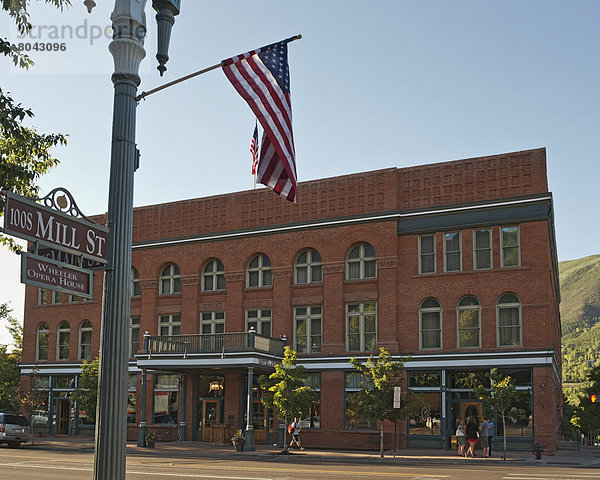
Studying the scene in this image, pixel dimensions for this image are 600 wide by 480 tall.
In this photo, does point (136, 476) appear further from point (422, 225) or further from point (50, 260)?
point (422, 225)

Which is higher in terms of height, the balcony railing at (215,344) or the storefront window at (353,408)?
the balcony railing at (215,344)

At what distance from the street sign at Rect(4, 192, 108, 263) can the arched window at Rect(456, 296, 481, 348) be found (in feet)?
106

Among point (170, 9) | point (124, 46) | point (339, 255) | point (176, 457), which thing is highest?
point (339, 255)

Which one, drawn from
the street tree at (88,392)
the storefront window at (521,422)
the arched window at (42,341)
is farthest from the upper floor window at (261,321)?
the arched window at (42,341)

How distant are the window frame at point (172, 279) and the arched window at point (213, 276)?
1.85m

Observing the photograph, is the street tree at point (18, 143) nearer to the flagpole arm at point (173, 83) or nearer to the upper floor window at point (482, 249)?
the flagpole arm at point (173, 83)

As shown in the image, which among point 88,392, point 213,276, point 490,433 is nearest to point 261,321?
point 213,276

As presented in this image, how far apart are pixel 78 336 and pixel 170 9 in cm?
4552

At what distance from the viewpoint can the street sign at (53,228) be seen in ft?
19.7

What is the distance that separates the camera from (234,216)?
44.8m

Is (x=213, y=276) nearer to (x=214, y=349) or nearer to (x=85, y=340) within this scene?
(x=214, y=349)

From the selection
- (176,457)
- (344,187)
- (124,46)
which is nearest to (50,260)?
(124,46)

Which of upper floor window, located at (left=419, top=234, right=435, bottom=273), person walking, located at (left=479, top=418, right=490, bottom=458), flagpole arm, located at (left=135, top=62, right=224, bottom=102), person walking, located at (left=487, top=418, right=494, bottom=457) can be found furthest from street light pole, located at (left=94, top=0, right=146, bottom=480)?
upper floor window, located at (left=419, top=234, right=435, bottom=273)

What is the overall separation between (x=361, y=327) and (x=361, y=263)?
353cm
